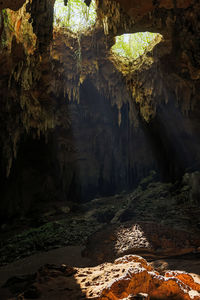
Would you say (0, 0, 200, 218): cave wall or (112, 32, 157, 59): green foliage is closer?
(0, 0, 200, 218): cave wall

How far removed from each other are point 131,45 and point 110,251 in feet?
32.1

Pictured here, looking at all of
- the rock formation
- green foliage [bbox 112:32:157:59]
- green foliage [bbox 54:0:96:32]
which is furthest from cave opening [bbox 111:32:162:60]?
the rock formation

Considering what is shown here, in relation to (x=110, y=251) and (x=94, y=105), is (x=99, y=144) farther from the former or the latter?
(x=110, y=251)

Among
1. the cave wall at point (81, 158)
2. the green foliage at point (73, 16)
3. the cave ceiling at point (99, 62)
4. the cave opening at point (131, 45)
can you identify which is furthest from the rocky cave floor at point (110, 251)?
the green foliage at point (73, 16)

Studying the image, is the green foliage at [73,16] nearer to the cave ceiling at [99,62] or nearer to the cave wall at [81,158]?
the cave ceiling at [99,62]

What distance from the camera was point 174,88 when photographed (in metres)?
11.0

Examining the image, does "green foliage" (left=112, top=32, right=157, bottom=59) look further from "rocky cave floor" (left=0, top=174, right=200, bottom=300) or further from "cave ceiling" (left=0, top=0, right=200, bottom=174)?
"rocky cave floor" (left=0, top=174, right=200, bottom=300)

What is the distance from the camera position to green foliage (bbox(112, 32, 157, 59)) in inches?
439

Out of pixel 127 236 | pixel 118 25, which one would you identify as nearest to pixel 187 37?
pixel 118 25

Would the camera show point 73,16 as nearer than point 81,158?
Yes

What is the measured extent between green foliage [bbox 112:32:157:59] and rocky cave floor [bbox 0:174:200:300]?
7.01 meters

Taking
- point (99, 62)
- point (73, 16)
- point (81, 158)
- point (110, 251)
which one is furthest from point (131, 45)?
point (110, 251)

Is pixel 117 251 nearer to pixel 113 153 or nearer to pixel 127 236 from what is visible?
pixel 127 236

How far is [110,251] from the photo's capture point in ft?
18.6
